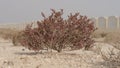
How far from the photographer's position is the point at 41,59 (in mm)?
11508

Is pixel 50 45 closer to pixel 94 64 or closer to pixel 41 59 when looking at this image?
pixel 41 59

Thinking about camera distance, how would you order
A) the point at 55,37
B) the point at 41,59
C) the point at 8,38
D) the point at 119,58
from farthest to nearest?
the point at 8,38
the point at 55,37
the point at 41,59
the point at 119,58

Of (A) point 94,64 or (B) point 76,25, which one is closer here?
(A) point 94,64

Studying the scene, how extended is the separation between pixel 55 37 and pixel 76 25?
3.19ft

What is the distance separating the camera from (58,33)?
1355 centimetres

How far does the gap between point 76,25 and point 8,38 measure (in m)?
17.5

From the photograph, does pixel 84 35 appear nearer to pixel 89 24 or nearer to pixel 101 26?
pixel 89 24

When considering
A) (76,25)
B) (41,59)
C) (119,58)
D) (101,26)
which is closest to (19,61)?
(41,59)

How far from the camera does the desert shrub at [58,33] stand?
44.6ft

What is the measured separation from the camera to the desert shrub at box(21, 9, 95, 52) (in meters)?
13.6

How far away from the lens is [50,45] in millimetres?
13773

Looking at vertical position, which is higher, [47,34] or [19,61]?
[47,34]

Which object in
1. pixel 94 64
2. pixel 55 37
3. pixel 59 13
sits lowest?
pixel 94 64

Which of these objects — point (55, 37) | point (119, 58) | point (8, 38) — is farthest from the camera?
point (8, 38)
